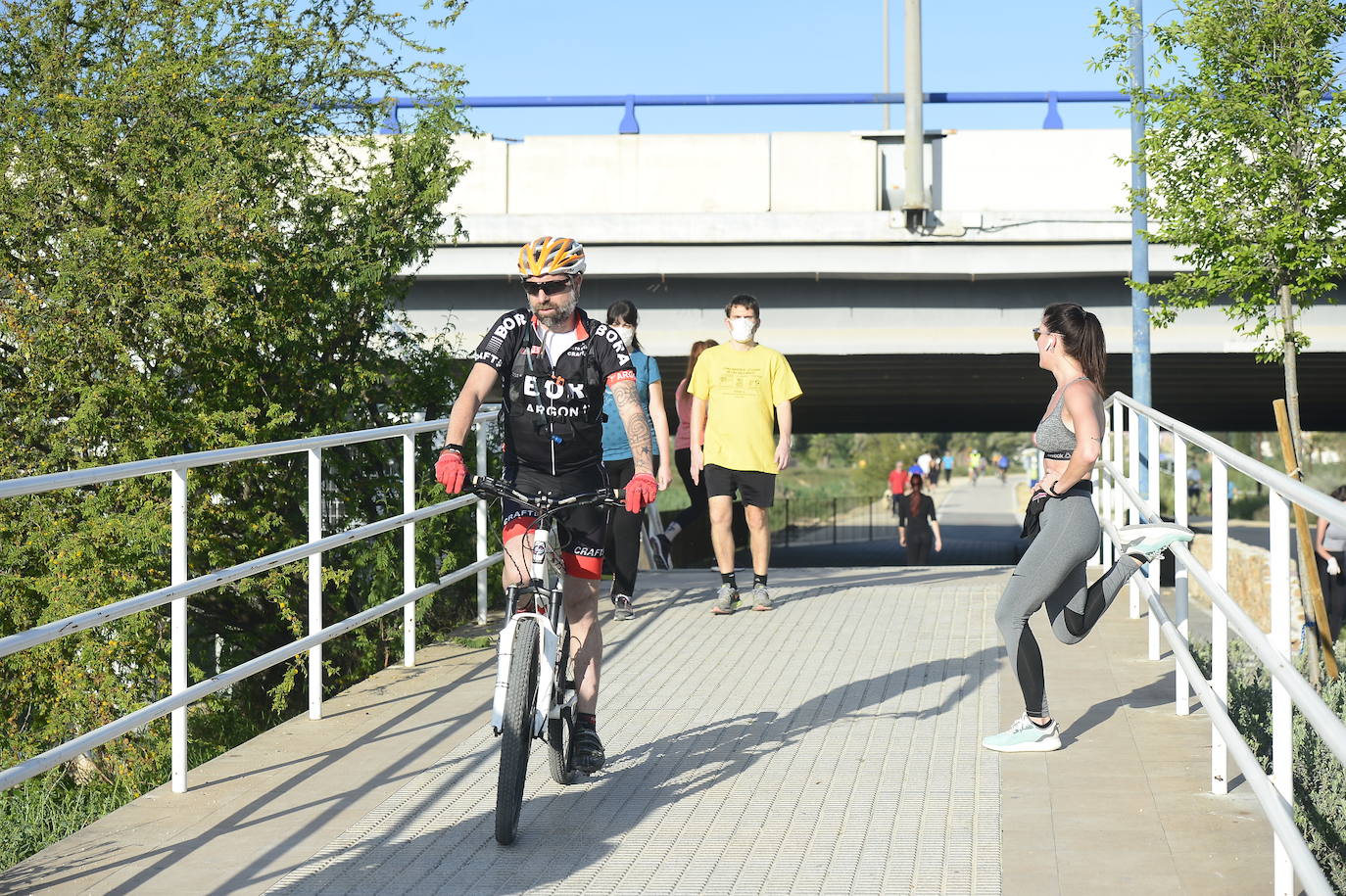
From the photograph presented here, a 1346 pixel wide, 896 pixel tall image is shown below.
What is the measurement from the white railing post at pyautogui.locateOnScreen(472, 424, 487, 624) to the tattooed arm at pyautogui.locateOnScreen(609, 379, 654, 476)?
3917 millimetres

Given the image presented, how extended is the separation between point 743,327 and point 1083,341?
13.0 feet

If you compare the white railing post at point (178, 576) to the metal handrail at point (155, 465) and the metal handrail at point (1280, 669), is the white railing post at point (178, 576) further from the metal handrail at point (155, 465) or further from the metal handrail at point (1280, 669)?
the metal handrail at point (1280, 669)

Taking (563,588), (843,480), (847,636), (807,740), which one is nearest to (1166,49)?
(847,636)

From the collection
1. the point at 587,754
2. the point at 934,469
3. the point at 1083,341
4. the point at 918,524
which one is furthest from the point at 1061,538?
the point at 934,469

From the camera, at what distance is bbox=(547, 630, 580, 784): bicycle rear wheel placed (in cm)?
529

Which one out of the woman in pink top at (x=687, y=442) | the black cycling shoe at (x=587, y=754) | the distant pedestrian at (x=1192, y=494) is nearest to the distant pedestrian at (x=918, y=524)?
the woman in pink top at (x=687, y=442)

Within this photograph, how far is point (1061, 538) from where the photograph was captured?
235 inches

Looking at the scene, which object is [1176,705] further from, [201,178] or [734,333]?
[201,178]

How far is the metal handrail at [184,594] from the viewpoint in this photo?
14.6 ft

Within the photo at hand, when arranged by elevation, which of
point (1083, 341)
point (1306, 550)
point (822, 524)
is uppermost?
point (1083, 341)

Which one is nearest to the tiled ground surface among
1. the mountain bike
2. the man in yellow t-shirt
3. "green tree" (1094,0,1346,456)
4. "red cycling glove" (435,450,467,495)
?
the mountain bike

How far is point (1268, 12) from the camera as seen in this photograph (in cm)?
1236

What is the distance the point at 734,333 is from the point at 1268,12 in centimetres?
567

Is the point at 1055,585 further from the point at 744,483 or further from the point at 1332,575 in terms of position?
the point at 1332,575
